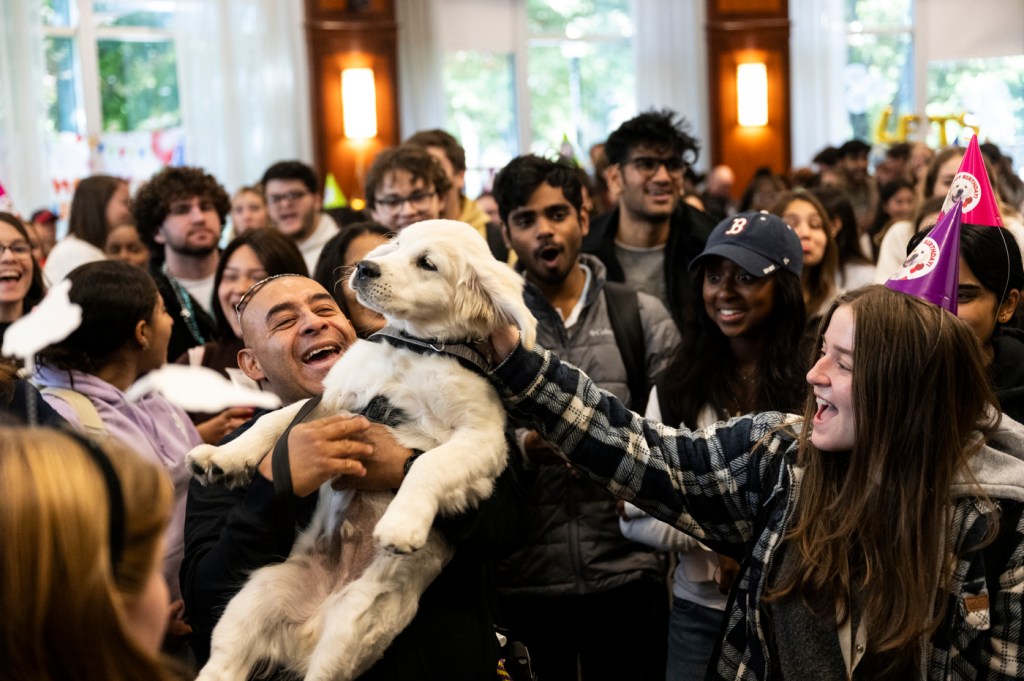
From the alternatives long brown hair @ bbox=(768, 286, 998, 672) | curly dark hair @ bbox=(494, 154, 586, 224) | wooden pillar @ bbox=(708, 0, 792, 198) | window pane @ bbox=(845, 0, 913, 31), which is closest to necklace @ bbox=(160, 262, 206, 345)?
curly dark hair @ bbox=(494, 154, 586, 224)

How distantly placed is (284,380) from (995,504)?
4.82ft

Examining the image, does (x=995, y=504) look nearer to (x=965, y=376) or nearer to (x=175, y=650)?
(x=965, y=376)

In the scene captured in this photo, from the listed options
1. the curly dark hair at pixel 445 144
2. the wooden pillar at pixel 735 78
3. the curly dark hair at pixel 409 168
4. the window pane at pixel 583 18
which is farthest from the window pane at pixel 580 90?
the curly dark hair at pixel 409 168

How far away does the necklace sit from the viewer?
400 centimetres

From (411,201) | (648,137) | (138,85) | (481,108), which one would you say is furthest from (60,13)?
(648,137)

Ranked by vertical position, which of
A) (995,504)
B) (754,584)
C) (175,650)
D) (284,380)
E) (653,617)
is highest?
(284,380)

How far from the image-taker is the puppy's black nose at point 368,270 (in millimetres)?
2258

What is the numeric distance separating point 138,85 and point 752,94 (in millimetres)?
7254

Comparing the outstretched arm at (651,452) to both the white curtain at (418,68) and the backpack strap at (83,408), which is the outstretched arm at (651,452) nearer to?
the backpack strap at (83,408)

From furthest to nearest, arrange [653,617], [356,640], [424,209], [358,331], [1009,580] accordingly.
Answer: [424,209] < [653,617] < [358,331] < [356,640] < [1009,580]

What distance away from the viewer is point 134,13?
11.3 meters

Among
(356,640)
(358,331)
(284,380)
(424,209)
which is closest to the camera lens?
(356,640)

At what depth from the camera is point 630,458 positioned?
2156mm

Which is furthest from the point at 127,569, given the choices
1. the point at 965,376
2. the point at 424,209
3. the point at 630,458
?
the point at 424,209
